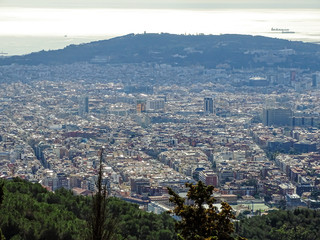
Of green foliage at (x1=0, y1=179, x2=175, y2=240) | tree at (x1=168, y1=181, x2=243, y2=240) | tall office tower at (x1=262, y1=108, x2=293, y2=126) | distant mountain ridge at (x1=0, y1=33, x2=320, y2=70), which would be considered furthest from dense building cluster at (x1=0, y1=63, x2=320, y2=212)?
tree at (x1=168, y1=181, x2=243, y2=240)

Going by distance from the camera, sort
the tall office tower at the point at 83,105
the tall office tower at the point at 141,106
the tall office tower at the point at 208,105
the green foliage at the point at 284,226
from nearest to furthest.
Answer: the green foliage at the point at 284,226 < the tall office tower at the point at 83,105 < the tall office tower at the point at 141,106 < the tall office tower at the point at 208,105

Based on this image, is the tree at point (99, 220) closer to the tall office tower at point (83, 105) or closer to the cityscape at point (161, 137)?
the cityscape at point (161, 137)

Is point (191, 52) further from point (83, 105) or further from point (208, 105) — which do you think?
point (83, 105)

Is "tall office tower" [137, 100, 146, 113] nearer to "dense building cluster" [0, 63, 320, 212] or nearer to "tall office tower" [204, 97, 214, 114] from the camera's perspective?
"dense building cluster" [0, 63, 320, 212]

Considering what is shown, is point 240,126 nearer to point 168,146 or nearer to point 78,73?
point 168,146

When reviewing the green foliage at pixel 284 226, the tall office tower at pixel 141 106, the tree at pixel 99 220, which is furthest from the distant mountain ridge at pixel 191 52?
the tree at pixel 99 220

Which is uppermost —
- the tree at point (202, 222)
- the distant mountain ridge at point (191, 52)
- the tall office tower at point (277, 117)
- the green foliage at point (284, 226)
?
the tree at point (202, 222)
